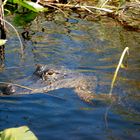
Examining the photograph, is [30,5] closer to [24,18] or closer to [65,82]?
[24,18]

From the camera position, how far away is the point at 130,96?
17.9 feet

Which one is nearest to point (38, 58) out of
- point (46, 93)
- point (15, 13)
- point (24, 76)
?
point (24, 76)

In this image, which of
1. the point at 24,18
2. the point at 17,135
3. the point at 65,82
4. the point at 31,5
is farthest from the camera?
the point at 24,18

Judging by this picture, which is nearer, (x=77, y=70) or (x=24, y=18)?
(x=77, y=70)

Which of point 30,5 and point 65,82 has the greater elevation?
point 30,5

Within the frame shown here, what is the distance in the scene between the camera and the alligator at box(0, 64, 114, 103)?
545 cm

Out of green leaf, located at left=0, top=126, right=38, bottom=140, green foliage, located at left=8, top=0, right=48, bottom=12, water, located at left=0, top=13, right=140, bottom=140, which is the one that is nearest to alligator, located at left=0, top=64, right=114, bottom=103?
water, located at left=0, top=13, right=140, bottom=140

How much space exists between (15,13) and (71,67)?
449 cm

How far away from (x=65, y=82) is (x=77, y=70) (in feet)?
2.42

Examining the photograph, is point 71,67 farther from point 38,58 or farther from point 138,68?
point 138,68

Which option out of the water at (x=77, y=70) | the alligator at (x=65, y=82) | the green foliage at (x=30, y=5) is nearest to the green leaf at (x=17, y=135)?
the water at (x=77, y=70)

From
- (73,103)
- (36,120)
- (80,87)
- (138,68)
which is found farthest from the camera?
(138,68)

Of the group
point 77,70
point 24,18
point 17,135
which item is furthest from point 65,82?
point 24,18

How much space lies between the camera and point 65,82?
5.90 metres
